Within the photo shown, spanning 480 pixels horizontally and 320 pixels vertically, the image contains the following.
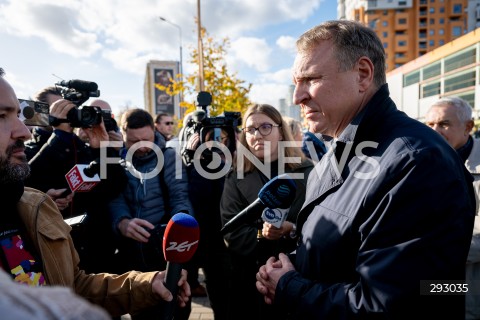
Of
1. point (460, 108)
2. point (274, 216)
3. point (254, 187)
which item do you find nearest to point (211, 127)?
point (254, 187)

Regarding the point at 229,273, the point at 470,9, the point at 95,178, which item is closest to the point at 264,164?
the point at 229,273

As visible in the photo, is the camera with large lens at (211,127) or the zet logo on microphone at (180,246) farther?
the camera with large lens at (211,127)

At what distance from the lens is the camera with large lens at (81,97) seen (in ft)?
7.88

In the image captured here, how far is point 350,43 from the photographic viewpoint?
154cm

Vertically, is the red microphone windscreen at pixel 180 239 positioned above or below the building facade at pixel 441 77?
below

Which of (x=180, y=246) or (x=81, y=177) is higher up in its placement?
(x=81, y=177)

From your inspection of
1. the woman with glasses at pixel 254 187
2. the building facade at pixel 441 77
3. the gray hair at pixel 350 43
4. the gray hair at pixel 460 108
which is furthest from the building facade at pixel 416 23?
the gray hair at pixel 350 43

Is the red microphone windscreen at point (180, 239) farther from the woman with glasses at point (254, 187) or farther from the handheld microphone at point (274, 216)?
the woman with glasses at point (254, 187)

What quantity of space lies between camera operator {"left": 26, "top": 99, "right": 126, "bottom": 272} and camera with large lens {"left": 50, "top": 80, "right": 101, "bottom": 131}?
62mm

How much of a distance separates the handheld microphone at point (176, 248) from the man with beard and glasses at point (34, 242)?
0.15 meters

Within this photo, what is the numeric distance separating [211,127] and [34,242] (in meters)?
1.96

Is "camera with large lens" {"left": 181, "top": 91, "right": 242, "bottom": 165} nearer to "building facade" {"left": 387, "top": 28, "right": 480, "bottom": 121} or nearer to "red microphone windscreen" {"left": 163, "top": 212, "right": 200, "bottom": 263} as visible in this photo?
"red microphone windscreen" {"left": 163, "top": 212, "right": 200, "bottom": 263}

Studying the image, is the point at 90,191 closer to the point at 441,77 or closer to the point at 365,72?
the point at 365,72

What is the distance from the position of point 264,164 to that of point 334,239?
150cm
